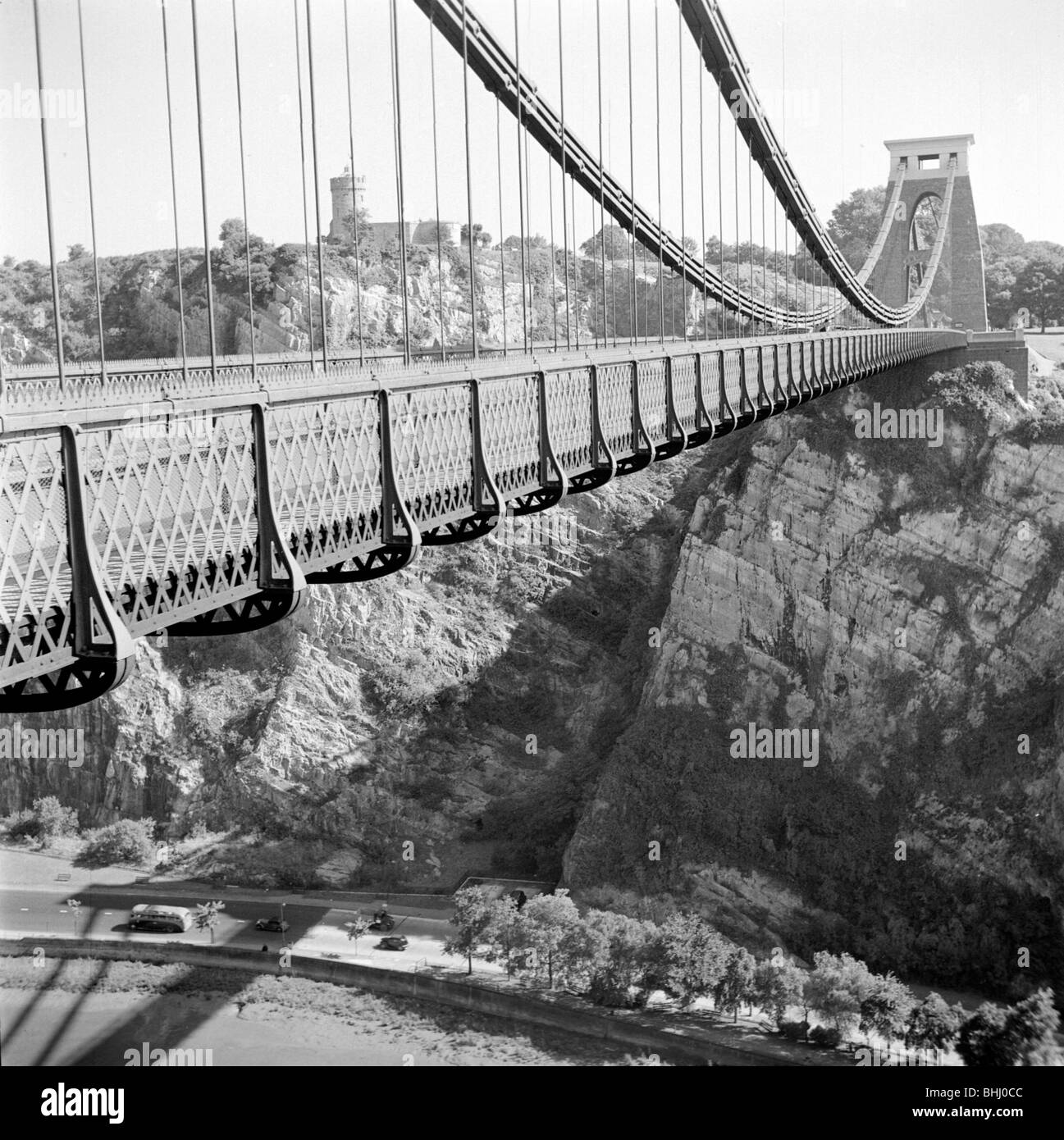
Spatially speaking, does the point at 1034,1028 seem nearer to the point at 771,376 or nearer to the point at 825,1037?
the point at 825,1037

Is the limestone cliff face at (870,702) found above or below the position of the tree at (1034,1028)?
above

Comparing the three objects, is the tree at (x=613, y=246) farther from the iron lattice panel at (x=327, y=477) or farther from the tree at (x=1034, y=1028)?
the iron lattice panel at (x=327, y=477)

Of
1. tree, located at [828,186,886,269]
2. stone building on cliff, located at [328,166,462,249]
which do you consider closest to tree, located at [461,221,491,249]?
stone building on cliff, located at [328,166,462,249]

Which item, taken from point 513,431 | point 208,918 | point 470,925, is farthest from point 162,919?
point 513,431

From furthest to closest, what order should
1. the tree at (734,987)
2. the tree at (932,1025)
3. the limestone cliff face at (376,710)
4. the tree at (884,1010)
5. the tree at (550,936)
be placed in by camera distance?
the limestone cliff face at (376,710) → the tree at (550,936) → the tree at (734,987) → the tree at (884,1010) → the tree at (932,1025)

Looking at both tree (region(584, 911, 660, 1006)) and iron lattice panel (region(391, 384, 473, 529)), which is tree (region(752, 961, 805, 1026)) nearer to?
tree (region(584, 911, 660, 1006))

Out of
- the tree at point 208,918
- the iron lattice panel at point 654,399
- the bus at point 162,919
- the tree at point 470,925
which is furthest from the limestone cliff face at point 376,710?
the iron lattice panel at point 654,399
